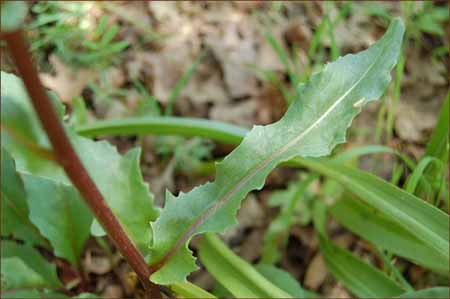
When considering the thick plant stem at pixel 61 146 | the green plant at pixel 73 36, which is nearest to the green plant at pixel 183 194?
the thick plant stem at pixel 61 146

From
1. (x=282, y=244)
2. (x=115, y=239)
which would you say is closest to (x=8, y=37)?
(x=115, y=239)

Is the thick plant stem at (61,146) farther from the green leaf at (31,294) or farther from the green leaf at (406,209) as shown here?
the green leaf at (406,209)

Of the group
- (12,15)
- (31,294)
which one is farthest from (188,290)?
(12,15)

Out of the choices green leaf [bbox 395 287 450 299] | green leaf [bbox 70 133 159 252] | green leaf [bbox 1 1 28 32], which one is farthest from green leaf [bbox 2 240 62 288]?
green leaf [bbox 1 1 28 32]

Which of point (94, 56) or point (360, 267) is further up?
point (94, 56)

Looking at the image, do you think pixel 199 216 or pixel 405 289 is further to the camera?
pixel 405 289

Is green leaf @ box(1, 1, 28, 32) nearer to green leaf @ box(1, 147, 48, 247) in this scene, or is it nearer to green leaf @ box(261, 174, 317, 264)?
green leaf @ box(1, 147, 48, 247)

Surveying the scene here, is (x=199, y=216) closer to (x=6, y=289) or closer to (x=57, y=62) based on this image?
(x=6, y=289)
